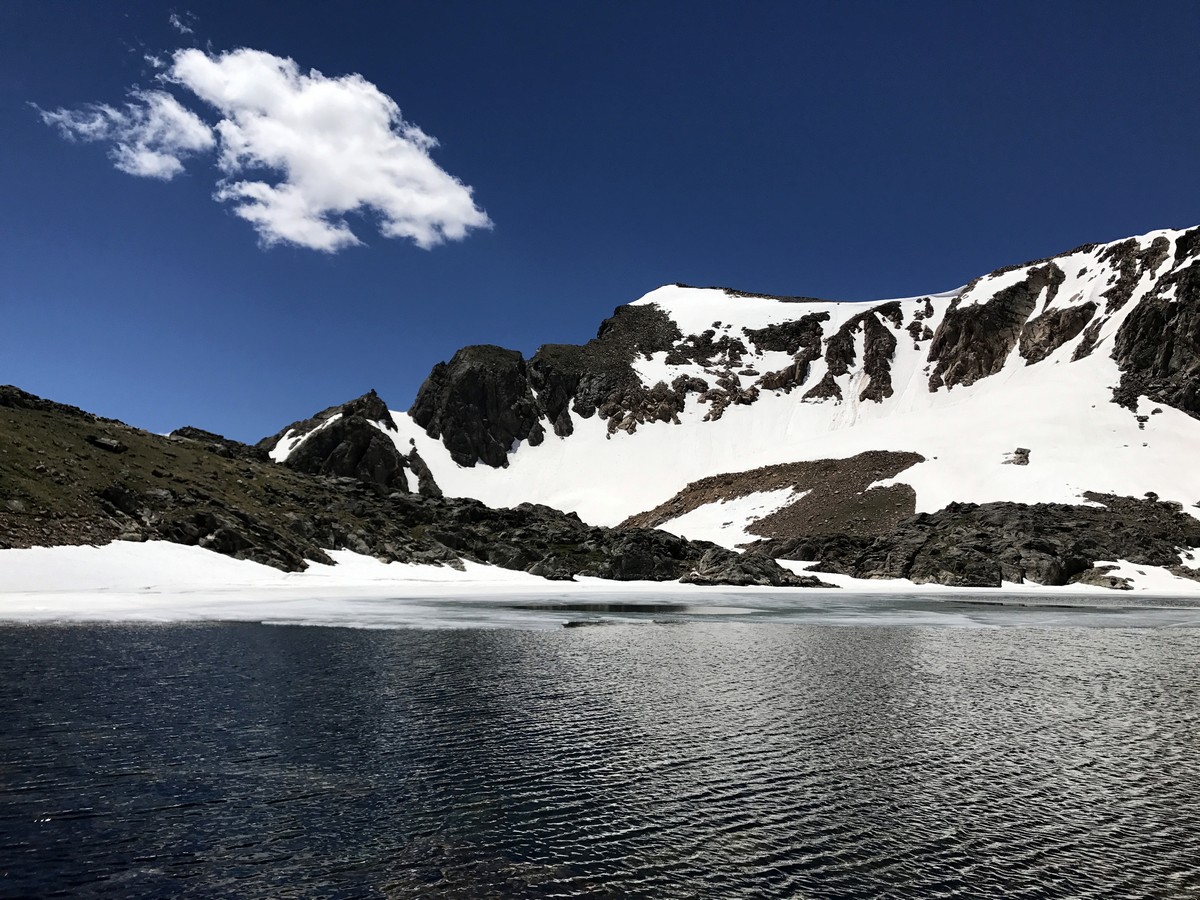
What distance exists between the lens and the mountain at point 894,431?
91312 millimetres

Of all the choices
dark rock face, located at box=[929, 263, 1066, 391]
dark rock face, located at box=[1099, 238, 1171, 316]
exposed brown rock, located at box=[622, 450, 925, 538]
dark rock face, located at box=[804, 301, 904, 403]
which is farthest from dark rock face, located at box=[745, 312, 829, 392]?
dark rock face, located at box=[1099, 238, 1171, 316]

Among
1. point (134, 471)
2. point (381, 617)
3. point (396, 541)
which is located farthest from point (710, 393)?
point (381, 617)

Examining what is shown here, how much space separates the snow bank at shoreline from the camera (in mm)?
36375

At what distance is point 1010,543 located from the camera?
8206 centimetres

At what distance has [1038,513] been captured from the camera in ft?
302

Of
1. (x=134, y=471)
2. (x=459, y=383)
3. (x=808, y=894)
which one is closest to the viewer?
(x=808, y=894)

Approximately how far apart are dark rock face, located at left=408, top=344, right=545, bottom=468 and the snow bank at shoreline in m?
90.8

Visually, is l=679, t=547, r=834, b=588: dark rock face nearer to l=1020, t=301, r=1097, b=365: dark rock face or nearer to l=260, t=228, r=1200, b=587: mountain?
l=260, t=228, r=1200, b=587: mountain

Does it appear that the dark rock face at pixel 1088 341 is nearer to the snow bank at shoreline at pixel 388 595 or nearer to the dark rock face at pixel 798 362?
the dark rock face at pixel 798 362

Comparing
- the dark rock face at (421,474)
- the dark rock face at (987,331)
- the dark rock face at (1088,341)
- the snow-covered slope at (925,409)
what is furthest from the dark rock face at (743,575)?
the dark rock face at (987,331)

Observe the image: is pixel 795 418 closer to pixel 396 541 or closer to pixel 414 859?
pixel 396 541

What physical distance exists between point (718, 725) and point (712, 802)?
4644mm

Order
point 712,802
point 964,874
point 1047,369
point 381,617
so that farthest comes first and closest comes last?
point 1047,369
point 381,617
point 712,802
point 964,874

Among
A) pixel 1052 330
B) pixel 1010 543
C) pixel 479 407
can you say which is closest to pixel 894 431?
pixel 1052 330
